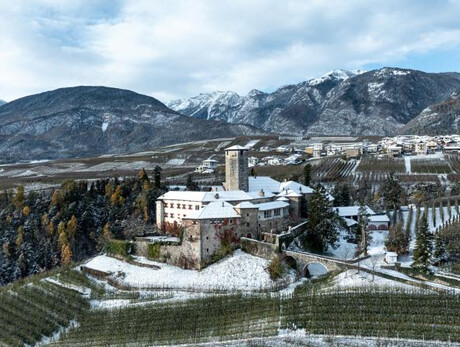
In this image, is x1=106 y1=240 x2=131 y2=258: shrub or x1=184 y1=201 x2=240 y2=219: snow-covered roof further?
x1=106 y1=240 x2=131 y2=258: shrub

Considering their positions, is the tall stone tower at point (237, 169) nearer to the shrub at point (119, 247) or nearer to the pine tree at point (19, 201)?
the shrub at point (119, 247)

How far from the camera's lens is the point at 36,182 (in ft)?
331

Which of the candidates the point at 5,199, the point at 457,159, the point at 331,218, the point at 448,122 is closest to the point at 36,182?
the point at 5,199

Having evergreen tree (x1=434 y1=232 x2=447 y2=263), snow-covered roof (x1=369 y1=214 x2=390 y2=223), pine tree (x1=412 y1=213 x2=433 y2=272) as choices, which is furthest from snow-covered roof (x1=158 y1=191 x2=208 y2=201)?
evergreen tree (x1=434 y1=232 x2=447 y2=263)

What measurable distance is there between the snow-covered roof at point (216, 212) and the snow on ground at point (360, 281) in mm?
12023

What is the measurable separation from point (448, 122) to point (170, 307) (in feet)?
610

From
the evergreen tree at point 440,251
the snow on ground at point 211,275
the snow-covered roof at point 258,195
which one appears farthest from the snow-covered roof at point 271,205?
Result: the evergreen tree at point 440,251

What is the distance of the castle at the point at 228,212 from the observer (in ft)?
132

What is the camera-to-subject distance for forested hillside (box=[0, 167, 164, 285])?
180 feet

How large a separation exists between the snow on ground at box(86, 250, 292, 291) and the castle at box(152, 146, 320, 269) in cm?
158

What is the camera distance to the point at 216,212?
135 ft

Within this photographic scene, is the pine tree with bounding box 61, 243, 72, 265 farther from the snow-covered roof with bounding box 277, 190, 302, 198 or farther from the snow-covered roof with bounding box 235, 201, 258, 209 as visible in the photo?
the snow-covered roof with bounding box 277, 190, 302, 198

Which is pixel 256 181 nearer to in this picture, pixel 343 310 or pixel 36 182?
pixel 343 310

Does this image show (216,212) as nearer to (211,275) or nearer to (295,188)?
(211,275)
